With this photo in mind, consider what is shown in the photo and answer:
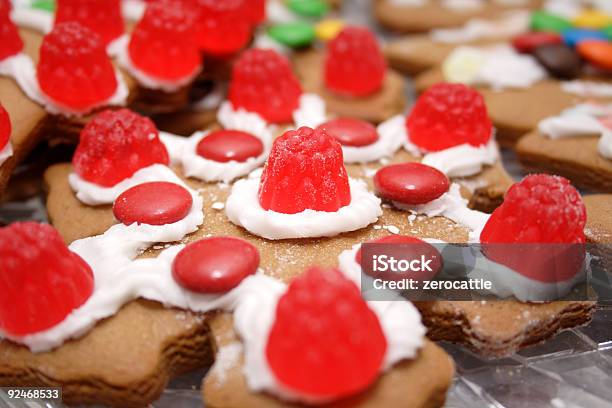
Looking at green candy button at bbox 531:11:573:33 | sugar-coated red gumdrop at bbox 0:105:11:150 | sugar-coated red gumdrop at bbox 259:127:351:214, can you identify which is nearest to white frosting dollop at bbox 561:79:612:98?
green candy button at bbox 531:11:573:33

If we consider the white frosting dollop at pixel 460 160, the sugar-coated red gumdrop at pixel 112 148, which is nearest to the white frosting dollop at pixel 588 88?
the white frosting dollop at pixel 460 160

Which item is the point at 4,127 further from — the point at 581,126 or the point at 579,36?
the point at 579,36

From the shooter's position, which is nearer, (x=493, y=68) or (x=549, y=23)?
(x=493, y=68)

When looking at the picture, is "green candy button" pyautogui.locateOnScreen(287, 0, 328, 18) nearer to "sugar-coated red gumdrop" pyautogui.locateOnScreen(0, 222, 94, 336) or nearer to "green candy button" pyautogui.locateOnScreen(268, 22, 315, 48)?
"green candy button" pyautogui.locateOnScreen(268, 22, 315, 48)

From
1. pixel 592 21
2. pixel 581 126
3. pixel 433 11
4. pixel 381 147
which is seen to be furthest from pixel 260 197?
pixel 592 21

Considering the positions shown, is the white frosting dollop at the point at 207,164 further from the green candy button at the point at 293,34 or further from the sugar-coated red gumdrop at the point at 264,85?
the green candy button at the point at 293,34
